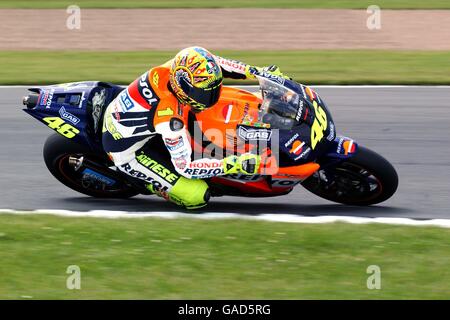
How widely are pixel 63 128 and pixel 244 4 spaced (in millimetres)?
13771

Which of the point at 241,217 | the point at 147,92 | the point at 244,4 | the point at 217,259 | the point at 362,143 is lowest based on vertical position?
the point at 217,259

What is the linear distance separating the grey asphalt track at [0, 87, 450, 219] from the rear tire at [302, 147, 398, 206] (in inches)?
5.3

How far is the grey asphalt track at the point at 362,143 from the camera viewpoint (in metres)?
8.45

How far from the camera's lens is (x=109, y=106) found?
807 cm

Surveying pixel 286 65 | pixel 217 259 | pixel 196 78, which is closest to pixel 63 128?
pixel 196 78

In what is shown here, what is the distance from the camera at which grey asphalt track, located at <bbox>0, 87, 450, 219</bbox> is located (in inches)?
332

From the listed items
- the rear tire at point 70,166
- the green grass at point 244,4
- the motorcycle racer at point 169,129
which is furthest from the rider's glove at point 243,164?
the green grass at point 244,4

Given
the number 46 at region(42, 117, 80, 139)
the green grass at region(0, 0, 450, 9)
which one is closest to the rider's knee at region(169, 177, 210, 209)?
the number 46 at region(42, 117, 80, 139)

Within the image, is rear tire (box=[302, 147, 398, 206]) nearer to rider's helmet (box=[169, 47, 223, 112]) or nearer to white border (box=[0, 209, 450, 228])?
white border (box=[0, 209, 450, 228])

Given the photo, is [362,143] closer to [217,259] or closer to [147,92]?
[147,92]

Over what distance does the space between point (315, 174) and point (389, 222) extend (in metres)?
0.79

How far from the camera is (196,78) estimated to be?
7.49 meters

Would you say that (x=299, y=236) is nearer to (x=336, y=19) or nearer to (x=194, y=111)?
(x=194, y=111)
